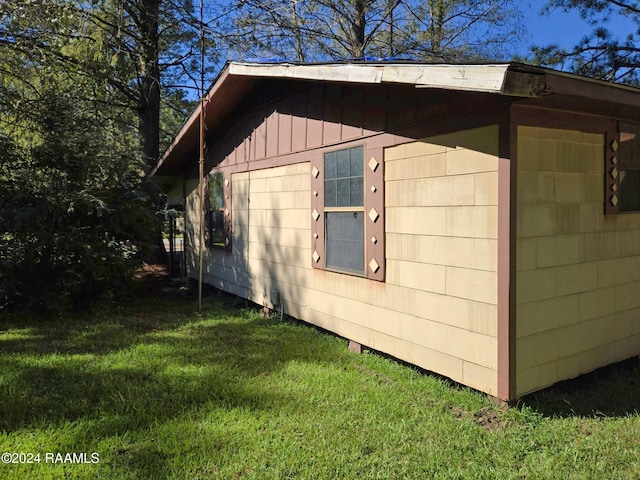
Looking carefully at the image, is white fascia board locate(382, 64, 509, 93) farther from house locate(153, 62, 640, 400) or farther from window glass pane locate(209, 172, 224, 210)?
window glass pane locate(209, 172, 224, 210)

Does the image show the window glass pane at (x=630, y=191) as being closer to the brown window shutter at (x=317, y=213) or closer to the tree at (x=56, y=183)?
the brown window shutter at (x=317, y=213)

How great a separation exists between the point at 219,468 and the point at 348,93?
377cm

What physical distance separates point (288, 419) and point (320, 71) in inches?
120

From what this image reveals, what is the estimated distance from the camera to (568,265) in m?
3.85

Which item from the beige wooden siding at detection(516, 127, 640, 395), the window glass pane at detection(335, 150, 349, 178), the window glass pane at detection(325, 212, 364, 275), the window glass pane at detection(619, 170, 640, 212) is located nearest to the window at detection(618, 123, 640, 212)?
the window glass pane at detection(619, 170, 640, 212)

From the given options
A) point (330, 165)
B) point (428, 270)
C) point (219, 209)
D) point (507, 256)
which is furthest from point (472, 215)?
point (219, 209)

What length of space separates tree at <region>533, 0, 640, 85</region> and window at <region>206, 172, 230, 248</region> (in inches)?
243

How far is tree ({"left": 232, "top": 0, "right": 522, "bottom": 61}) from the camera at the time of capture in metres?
11.1

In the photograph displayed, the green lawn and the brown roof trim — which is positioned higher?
the brown roof trim

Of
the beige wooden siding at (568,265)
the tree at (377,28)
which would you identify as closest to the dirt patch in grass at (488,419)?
the beige wooden siding at (568,265)

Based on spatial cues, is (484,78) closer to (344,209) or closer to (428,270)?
(428,270)

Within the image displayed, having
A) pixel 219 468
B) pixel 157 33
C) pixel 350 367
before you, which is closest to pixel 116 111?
pixel 157 33

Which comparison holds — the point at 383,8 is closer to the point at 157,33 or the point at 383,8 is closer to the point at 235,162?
the point at 157,33

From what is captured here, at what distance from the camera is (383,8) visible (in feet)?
39.9
